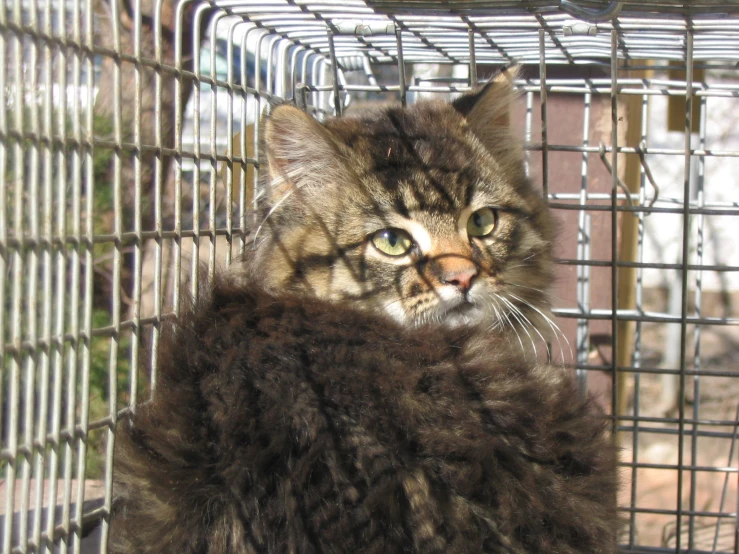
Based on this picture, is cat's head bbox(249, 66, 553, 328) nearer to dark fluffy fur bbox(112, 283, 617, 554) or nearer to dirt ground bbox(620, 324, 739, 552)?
dark fluffy fur bbox(112, 283, 617, 554)

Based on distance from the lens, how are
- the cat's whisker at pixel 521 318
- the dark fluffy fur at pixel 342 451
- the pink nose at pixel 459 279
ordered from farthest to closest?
1. the cat's whisker at pixel 521 318
2. the pink nose at pixel 459 279
3. the dark fluffy fur at pixel 342 451

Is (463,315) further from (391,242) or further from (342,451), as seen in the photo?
(342,451)

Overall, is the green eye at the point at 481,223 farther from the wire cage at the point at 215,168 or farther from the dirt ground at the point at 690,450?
the dirt ground at the point at 690,450

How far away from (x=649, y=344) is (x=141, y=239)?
17.7 feet

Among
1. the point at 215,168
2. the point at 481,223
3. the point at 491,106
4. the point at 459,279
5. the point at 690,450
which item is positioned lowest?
the point at 690,450

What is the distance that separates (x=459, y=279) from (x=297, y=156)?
1.77 ft

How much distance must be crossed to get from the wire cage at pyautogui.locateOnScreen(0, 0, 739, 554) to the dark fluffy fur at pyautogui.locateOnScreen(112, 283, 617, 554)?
0.10 meters

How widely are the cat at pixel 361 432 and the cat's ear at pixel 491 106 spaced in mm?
444

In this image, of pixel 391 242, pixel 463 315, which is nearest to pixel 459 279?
pixel 463 315

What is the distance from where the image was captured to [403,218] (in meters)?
1.82

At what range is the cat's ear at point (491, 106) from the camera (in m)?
1.93

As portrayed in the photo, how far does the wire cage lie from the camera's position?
107cm

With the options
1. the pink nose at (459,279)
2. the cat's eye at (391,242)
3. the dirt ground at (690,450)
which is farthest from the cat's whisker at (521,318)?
the dirt ground at (690,450)


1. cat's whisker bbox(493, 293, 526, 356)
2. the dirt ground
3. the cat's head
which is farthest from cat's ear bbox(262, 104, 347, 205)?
the dirt ground
